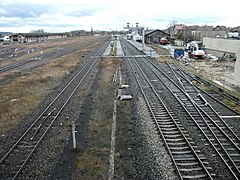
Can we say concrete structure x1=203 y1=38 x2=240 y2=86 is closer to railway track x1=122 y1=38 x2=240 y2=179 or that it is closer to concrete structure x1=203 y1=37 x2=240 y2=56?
concrete structure x1=203 y1=37 x2=240 y2=56

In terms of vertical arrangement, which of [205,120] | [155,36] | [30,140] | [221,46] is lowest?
[30,140]

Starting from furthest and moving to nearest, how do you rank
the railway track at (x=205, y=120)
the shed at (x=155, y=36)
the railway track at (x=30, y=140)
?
the shed at (x=155, y=36), the railway track at (x=205, y=120), the railway track at (x=30, y=140)

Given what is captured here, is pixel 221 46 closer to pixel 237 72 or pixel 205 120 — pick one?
pixel 237 72

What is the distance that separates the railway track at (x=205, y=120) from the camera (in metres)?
9.39

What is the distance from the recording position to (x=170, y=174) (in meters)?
8.31

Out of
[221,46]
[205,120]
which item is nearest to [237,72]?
[205,120]

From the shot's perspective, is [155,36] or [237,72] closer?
[237,72]

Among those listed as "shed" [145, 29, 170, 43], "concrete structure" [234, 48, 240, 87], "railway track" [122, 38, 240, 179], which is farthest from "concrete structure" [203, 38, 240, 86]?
"shed" [145, 29, 170, 43]

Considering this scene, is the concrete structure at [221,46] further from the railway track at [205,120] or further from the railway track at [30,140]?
the railway track at [30,140]

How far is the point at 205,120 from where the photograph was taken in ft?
42.5

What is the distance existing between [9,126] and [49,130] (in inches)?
85.7

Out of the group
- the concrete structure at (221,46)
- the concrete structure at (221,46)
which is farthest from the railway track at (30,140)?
the concrete structure at (221,46)

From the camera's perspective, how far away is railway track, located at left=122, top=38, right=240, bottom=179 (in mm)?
9391

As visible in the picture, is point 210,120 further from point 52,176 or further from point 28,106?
point 28,106
